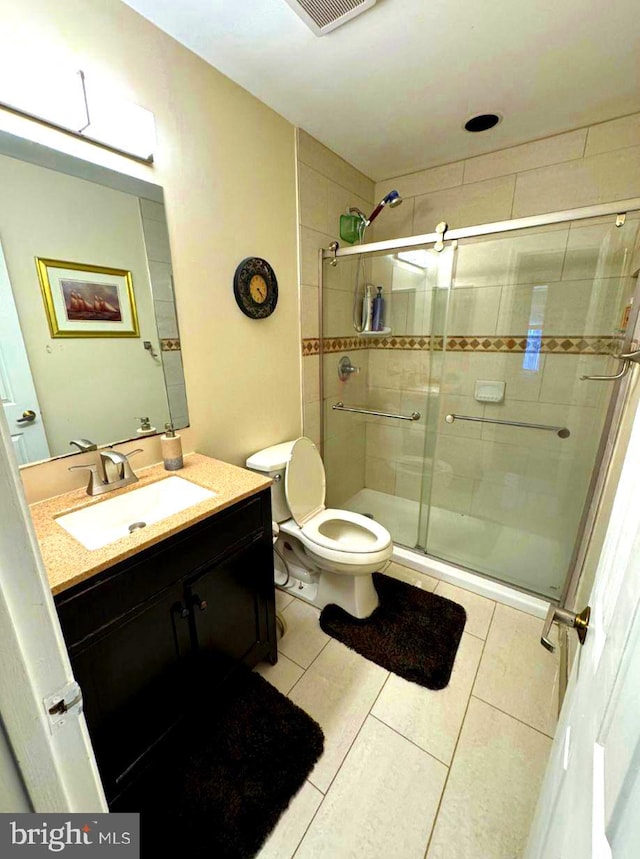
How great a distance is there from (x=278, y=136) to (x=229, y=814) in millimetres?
2673

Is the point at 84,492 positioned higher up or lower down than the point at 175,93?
lower down

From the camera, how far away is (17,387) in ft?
3.35

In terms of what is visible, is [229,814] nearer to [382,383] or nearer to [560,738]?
[560,738]

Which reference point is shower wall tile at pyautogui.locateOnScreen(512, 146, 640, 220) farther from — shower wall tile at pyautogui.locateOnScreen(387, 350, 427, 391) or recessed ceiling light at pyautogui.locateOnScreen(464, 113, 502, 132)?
shower wall tile at pyautogui.locateOnScreen(387, 350, 427, 391)

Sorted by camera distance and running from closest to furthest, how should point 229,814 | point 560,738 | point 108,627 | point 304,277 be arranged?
point 560,738, point 108,627, point 229,814, point 304,277

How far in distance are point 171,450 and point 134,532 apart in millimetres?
Answer: 461

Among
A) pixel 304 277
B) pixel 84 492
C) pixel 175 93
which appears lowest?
pixel 84 492

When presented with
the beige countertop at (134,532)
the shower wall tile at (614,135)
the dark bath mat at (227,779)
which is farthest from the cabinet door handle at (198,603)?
the shower wall tile at (614,135)

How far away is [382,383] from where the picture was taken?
257 cm

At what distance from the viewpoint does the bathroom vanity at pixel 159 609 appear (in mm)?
849

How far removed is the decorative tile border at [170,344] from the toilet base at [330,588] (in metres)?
1.24

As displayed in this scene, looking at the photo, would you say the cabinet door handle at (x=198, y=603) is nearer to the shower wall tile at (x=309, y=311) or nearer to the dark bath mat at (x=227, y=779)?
the dark bath mat at (x=227, y=779)

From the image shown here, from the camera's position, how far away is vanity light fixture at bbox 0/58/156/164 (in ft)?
3.12

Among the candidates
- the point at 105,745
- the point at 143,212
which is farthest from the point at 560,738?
the point at 143,212
